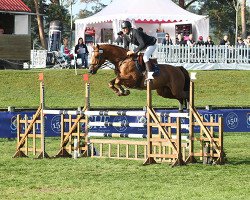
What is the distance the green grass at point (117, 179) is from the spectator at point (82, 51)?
64.4ft

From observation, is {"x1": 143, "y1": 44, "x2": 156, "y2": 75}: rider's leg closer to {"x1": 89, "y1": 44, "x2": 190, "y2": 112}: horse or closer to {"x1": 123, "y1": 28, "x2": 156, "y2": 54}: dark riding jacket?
{"x1": 89, "y1": 44, "x2": 190, "y2": 112}: horse

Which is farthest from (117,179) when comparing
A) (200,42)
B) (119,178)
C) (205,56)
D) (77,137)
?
(200,42)

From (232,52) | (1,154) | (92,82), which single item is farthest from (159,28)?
(1,154)

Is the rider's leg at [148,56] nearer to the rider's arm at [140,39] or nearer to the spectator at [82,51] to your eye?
the rider's arm at [140,39]

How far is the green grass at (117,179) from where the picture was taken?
44.5 ft

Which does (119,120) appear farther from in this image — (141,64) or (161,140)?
(161,140)

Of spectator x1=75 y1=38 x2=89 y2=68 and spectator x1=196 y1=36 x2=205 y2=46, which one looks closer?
spectator x1=75 y1=38 x2=89 y2=68

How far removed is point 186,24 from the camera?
45.3 m

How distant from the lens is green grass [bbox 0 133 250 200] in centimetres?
1357

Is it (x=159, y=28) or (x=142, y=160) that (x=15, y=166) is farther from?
(x=159, y=28)

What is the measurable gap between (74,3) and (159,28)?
34.5 m

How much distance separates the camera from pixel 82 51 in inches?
1554

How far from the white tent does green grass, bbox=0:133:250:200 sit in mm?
24186

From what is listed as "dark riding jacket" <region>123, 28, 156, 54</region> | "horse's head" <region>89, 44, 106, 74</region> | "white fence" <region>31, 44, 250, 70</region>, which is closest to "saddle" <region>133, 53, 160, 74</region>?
"dark riding jacket" <region>123, 28, 156, 54</region>
